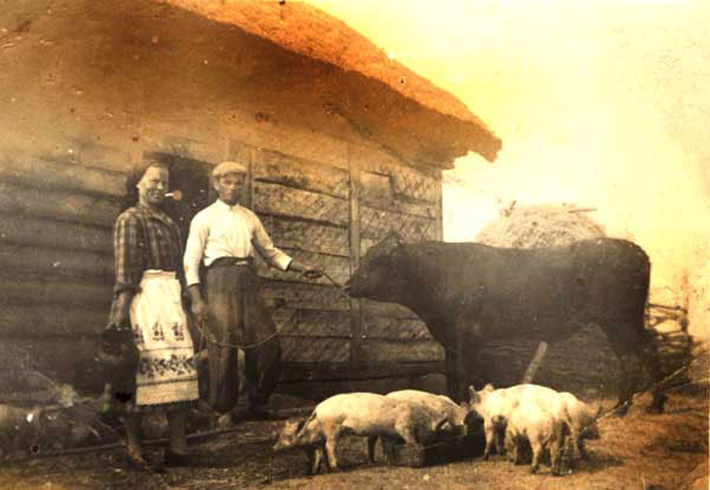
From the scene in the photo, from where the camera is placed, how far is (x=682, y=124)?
4.18 m

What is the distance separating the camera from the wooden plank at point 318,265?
3707mm

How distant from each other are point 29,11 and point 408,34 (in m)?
2.00

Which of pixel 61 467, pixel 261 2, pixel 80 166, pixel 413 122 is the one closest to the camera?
pixel 61 467

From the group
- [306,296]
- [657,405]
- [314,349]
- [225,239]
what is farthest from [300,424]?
[657,405]

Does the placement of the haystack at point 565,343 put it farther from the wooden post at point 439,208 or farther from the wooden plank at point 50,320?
the wooden plank at point 50,320

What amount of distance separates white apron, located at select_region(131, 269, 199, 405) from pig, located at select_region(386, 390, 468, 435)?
108cm

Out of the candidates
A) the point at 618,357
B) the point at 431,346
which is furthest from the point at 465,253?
the point at 618,357

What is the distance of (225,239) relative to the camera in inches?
141

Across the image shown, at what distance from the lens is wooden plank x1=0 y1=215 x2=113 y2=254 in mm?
3299

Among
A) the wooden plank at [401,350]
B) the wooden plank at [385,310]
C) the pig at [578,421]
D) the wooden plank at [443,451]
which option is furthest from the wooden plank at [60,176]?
the pig at [578,421]

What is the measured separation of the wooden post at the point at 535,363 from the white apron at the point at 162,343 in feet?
6.08

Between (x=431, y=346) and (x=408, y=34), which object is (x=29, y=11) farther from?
(x=431, y=346)

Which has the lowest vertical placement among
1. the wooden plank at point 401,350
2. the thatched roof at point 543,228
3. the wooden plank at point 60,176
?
the wooden plank at point 401,350

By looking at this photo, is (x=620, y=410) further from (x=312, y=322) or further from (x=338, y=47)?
(x=338, y=47)
